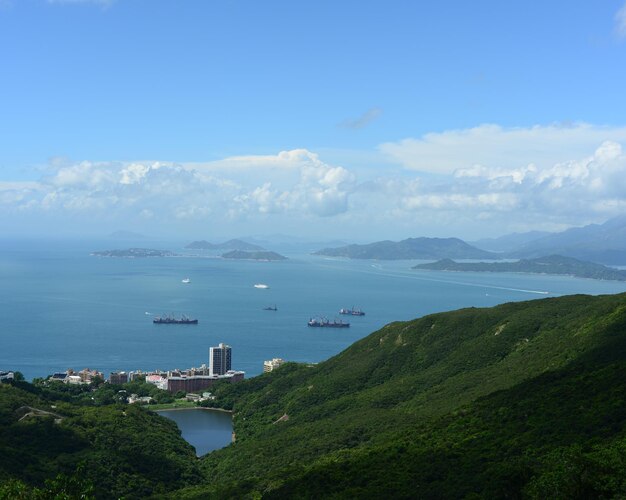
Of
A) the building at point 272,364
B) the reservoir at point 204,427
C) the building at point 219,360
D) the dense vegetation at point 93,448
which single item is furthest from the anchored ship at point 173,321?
the dense vegetation at point 93,448

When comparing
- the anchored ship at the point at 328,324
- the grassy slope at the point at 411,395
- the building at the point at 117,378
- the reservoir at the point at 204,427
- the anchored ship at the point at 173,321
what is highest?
the grassy slope at the point at 411,395

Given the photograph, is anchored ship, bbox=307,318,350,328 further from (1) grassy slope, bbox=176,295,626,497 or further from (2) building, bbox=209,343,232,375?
(1) grassy slope, bbox=176,295,626,497

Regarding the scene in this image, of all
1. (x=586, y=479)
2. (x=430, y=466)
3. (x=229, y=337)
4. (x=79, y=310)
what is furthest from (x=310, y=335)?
(x=586, y=479)

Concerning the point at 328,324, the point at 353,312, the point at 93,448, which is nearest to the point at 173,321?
the point at 328,324

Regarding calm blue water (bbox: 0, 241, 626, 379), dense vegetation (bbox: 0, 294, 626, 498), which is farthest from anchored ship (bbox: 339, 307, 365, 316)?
dense vegetation (bbox: 0, 294, 626, 498)

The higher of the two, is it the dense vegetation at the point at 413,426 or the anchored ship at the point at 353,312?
the dense vegetation at the point at 413,426

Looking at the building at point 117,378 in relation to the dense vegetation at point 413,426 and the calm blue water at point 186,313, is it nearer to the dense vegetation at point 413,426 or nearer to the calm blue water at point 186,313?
the calm blue water at point 186,313

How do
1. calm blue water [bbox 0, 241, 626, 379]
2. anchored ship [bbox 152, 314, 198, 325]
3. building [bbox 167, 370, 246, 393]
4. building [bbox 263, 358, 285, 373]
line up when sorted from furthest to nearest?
anchored ship [bbox 152, 314, 198, 325] < calm blue water [bbox 0, 241, 626, 379] < building [bbox 263, 358, 285, 373] < building [bbox 167, 370, 246, 393]
